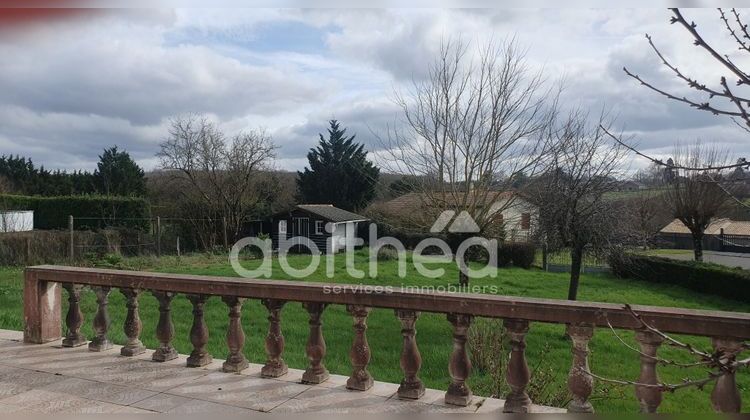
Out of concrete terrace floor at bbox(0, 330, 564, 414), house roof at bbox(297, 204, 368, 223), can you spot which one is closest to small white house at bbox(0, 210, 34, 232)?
house roof at bbox(297, 204, 368, 223)

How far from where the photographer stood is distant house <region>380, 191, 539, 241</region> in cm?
1183

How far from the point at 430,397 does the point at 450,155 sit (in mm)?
→ 8973

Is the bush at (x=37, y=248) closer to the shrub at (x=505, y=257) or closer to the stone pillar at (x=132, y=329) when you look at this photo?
the stone pillar at (x=132, y=329)

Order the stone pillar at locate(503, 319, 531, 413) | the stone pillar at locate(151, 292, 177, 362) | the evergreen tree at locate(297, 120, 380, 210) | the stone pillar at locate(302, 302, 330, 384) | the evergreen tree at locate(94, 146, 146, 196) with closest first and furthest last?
the stone pillar at locate(503, 319, 531, 413), the stone pillar at locate(302, 302, 330, 384), the stone pillar at locate(151, 292, 177, 362), the evergreen tree at locate(94, 146, 146, 196), the evergreen tree at locate(297, 120, 380, 210)

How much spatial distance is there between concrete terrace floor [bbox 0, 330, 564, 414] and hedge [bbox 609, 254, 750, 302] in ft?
42.0

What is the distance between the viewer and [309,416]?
2.69m

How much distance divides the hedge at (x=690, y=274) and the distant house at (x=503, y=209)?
3.01 m

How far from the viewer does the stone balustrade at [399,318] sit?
2.55 metres

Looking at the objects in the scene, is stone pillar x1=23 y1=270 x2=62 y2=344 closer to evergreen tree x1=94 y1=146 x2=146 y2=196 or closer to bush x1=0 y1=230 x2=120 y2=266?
bush x1=0 y1=230 x2=120 y2=266

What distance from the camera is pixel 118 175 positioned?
33.0m

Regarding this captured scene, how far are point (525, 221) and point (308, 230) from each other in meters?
14.6

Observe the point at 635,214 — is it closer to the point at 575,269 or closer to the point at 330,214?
the point at 575,269

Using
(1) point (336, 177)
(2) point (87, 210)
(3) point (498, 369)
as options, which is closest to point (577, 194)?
(3) point (498, 369)

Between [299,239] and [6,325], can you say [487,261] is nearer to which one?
[299,239]
